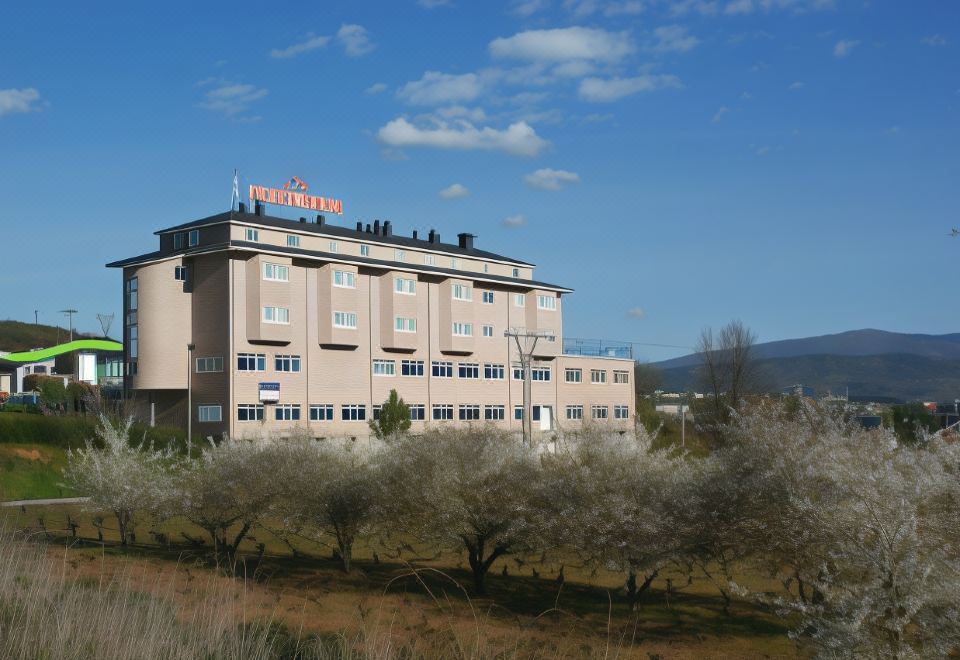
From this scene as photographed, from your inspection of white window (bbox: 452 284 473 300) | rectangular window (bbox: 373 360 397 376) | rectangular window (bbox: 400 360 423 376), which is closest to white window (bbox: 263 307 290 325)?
rectangular window (bbox: 373 360 397 376)

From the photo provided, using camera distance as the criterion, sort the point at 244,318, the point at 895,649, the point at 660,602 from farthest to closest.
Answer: the point at 244,318 → the point at 660,602 → the point at 895,649

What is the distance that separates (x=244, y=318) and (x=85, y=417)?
1189 centimetres

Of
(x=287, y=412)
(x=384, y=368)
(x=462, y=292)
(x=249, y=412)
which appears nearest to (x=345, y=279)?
(x=384, y=368)

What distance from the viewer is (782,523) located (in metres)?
18.7

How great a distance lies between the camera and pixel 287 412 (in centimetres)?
6022

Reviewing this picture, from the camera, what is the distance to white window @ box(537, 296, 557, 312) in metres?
79.6

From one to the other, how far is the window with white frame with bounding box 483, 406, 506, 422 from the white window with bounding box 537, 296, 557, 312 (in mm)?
9863

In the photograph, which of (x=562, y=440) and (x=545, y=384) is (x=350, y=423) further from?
(x=562, y=440)

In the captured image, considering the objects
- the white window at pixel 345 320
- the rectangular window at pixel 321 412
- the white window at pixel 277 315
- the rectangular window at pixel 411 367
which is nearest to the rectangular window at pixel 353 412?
the rectangular window at pixel 321 412

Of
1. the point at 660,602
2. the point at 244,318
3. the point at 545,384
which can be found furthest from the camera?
the point at 545,384

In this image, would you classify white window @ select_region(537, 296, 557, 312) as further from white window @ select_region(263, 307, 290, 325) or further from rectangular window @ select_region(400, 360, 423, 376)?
white window @ select_region(263, 307, 290, 325)

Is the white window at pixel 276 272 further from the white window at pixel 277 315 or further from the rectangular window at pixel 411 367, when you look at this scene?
the rectangular window at pixel 411 367

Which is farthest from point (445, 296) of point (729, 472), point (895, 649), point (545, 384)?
point (895, 649)

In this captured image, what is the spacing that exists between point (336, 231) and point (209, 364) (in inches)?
603
